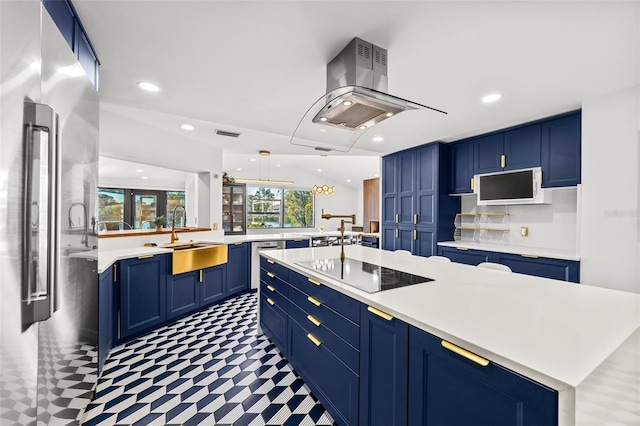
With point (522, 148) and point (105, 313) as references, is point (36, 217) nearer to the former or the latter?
point (105, 313)

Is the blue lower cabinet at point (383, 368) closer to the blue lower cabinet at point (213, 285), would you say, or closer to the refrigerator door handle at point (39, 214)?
the refrigerator door handle at point (39, 214)

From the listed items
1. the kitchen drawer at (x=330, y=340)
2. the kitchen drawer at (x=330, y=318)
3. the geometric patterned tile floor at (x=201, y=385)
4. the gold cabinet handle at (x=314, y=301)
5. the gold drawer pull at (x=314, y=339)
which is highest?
the gold cabinet handle at (x=314, y=301)

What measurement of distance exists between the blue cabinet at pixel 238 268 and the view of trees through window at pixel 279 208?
483 centimetres

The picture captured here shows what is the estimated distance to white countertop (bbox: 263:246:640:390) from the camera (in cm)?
73

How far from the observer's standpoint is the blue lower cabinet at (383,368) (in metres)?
1.10

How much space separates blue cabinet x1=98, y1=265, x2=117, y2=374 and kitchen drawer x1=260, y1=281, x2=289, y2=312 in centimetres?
125

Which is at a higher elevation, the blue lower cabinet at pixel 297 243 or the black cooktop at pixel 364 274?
the black cooktop at pixel 364 274

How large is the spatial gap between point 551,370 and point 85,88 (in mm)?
2157

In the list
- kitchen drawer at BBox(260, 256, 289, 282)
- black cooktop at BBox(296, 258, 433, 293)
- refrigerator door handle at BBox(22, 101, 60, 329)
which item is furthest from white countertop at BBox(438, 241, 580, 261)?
refrigerator door handle at BBox(22, 101, 60, 329)

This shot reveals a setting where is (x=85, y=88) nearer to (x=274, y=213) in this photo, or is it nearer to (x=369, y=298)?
(x=369, y=298)

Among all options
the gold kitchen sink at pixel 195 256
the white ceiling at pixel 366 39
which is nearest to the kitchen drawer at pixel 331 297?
the white ceiling at pixel 366 39

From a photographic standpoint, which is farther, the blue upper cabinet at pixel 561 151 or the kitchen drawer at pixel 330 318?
the blue upper cabinet at pixel 561 151

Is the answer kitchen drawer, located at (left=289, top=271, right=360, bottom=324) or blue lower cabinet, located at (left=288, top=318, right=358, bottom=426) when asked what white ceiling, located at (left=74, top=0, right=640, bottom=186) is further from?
blue lower cabinet, located at (left=288, top=318, right=358, bottom=426)

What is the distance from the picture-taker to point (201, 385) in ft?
6.43
